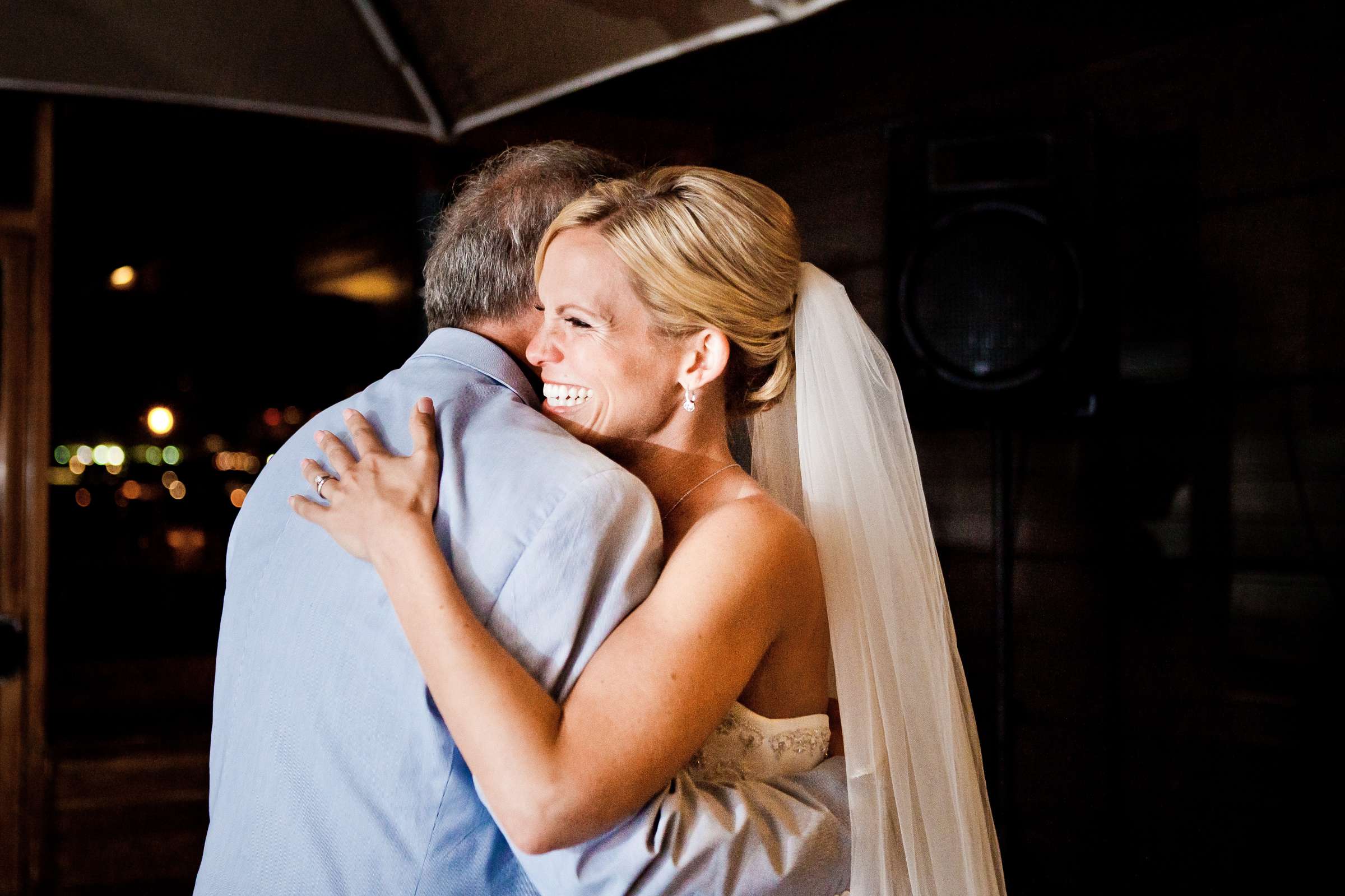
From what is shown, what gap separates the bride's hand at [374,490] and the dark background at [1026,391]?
149 centimetres

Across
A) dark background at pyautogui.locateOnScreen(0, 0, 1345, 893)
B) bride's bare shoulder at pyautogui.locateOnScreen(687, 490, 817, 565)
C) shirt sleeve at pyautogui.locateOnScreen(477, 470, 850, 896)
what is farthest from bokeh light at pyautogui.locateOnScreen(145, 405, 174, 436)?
shirt sleeve at pyautogui.locateOnScreen(477, 470, 850, 896)

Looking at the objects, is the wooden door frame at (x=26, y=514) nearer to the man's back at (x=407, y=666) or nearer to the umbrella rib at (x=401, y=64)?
the umbrella rib at (x=401, y=64)

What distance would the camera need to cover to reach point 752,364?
146cm

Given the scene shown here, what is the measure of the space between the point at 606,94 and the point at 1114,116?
1583 millimetres

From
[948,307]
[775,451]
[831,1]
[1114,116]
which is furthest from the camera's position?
[1114,116]

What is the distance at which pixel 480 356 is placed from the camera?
129 centimetres

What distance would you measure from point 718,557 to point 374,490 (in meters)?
0.36

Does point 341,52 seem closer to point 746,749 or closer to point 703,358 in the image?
point 703,358

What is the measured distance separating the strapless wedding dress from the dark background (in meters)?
1.61

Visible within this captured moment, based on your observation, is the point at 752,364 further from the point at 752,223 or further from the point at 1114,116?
the point at 1114,116

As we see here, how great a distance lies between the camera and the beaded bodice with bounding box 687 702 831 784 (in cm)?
127

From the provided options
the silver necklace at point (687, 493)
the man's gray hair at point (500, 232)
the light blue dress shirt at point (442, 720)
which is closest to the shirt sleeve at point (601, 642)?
the light blue dress shirt at point (442, 720)

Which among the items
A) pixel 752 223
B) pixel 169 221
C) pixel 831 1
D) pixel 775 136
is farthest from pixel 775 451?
pixel 169 221

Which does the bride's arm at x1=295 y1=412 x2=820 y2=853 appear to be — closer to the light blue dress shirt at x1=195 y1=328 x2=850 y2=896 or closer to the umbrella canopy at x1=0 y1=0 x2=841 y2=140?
the light blue dress shirt at x1=195 y1=328 x2=850 y2=896
